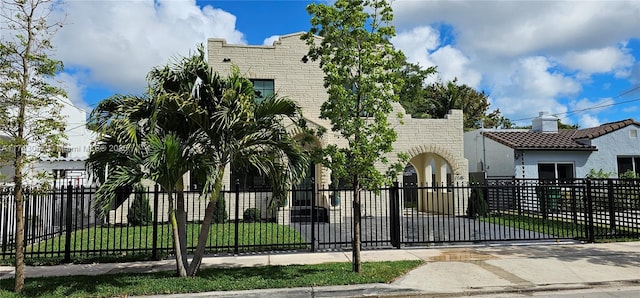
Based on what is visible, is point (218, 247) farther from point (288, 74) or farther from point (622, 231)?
point (622, 231)

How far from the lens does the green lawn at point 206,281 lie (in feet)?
22.4

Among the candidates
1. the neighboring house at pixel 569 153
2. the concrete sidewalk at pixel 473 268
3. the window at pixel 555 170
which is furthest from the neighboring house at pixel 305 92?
the concrete sidewalk at pixel 473 268

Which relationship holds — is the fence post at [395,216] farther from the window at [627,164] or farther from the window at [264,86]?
the window at [627,164]

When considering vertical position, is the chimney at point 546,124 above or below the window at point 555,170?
above

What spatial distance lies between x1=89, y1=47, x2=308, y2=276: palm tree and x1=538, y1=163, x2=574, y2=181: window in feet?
54.3

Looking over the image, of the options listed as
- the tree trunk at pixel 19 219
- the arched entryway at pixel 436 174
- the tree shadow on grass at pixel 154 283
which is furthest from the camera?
the arched entryway at pixel 436 174

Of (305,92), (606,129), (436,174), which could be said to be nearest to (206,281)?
Answer: (305,92)

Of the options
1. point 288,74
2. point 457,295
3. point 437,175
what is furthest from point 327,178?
point 457,295

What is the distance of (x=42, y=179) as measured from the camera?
686 centimetres

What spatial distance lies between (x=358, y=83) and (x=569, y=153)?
55.6 feet

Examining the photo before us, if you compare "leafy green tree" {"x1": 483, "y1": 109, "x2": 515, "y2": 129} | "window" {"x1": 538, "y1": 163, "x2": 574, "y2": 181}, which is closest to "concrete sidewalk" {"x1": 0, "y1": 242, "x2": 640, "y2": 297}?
"window" {"x1": 538, "y1": 163, "x2": 574, "y2": 181}

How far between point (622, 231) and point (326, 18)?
10.7 m

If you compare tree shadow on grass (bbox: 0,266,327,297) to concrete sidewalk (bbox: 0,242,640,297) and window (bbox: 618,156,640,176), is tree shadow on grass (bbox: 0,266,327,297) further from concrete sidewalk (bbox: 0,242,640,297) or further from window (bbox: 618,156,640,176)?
window (bbox: 618,156,640,176)

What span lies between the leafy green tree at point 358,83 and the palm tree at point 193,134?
2.85 feet
